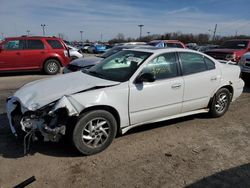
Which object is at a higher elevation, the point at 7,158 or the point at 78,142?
the point at 78,142

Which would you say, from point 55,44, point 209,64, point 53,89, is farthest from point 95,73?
point 55,44

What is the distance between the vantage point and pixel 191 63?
16.2 ft

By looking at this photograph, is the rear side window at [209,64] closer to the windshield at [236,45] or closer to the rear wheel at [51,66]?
the windshield at [236,45]

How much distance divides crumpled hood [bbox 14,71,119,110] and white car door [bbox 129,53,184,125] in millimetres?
468

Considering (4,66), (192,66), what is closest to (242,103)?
(192,66)

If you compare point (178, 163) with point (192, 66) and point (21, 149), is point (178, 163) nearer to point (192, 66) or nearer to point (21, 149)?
point (192, 66)

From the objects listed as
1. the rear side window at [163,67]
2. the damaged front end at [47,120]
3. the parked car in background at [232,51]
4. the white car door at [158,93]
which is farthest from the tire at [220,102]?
the parked car in background at [232,51]

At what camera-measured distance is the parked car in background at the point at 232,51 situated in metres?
10.8

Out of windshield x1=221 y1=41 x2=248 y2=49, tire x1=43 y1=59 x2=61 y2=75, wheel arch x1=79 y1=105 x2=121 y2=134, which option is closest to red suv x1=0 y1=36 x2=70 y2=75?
tire x1=43 y1=59 x2=61 y2=75

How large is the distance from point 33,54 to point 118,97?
888cm

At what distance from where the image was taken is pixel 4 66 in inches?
440

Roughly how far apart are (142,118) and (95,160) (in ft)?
3.57

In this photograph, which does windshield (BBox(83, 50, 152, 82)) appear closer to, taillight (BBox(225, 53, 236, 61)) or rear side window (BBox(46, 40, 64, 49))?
taillight (BBox(225, 53, 236, 61))

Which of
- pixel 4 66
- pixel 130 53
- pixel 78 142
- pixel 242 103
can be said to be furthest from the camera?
pixel 4 66
